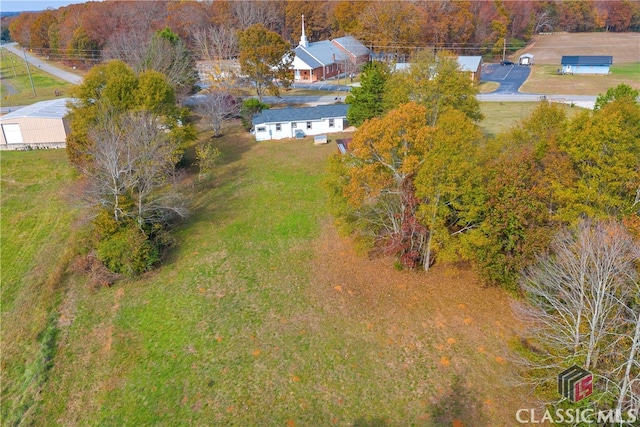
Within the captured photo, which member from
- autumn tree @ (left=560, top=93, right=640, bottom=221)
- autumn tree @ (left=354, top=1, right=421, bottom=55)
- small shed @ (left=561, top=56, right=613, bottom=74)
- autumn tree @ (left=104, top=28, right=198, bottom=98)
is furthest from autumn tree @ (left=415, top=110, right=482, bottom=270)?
small shed @ (left=561, top=56, right=613, bottom=74)

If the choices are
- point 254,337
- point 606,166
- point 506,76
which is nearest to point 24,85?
point 254,337

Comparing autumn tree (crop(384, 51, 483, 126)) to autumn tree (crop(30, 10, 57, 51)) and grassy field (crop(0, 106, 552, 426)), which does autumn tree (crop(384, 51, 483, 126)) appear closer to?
grassy field (crop(0, 106, 552, 426))

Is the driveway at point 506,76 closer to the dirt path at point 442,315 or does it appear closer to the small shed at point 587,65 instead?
the small shed at point 587,65

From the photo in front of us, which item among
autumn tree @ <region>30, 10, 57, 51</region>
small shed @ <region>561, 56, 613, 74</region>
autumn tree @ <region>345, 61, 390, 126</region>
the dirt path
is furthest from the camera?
autumn tree @ <region>30, 10, 57, 51</region>

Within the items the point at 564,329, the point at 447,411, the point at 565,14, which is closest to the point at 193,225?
the point at 447,411

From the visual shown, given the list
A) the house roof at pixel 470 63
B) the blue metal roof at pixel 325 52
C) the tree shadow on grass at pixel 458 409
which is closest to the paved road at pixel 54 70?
the blue metal roof at pixel 325 52

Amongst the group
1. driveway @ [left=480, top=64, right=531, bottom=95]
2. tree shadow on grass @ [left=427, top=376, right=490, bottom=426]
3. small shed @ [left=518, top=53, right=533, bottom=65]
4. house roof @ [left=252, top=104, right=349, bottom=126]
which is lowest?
tree shadow on grass @ [left=427, top=376, right=490, bottom=426]
